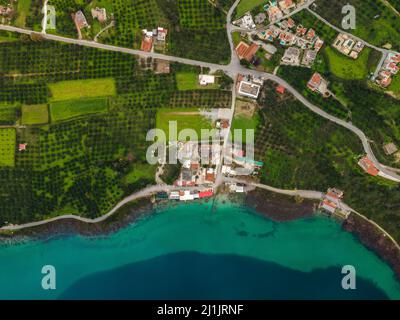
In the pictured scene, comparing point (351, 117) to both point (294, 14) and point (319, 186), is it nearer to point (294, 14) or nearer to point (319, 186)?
point (319, 186)

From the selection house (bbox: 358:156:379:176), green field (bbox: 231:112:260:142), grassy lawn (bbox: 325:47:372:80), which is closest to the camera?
house (bbox: 358:156:379:176)

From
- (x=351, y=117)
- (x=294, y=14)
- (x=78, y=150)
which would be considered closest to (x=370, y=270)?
(x=351, y=117)

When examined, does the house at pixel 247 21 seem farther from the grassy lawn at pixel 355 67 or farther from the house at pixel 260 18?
the grassy lawn at pixel 355 67

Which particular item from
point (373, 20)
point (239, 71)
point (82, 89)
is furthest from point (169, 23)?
point (373, 20)

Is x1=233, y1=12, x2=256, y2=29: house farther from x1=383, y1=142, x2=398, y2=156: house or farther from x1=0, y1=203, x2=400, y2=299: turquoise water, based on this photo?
x1=0, y1=203, x2=400, y2=299: turquoise water

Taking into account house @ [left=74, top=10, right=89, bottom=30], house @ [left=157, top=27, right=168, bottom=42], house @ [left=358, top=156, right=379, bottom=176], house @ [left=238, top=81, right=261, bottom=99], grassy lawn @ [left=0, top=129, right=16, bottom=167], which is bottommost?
grassy lawn @ [left=0, top=129, right=16, bottom=167]

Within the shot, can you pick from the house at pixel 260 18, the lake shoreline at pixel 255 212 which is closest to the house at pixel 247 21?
the house at pixel 260 18

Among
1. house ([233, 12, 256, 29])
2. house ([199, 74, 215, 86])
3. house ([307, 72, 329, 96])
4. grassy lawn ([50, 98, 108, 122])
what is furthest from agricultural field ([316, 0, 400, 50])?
grassy lawn ([50, 98, 108, 122])

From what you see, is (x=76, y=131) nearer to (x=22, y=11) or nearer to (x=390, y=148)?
(x=22, y=11)
